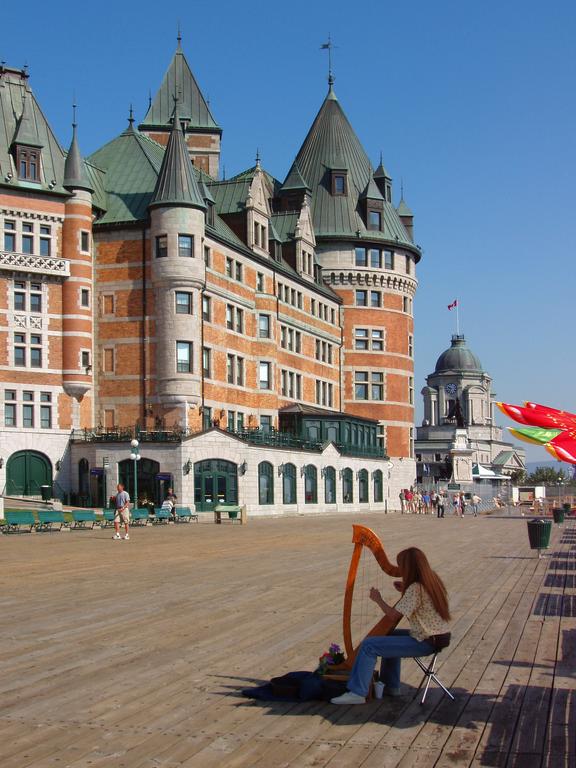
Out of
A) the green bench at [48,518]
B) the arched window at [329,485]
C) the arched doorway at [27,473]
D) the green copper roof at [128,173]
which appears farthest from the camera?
the arched window at [329,485]

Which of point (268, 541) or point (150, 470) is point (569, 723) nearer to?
→ point (268, 541)

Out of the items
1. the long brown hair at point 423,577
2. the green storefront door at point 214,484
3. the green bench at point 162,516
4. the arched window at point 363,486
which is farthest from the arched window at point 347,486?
the long brown hair at point 423,577

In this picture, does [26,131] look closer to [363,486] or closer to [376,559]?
[363,486]

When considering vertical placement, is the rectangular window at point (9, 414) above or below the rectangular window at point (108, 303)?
below

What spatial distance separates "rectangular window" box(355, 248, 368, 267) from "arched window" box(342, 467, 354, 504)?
63.2ft

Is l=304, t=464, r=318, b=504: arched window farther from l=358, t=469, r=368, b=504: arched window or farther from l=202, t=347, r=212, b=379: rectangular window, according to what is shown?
l=202, t=347, r=212, b=379: rectangular window

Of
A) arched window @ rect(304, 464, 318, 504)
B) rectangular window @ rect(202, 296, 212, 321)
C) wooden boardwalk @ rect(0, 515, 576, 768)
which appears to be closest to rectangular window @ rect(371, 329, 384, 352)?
arched window @ rect(304, 464, 318, 504)

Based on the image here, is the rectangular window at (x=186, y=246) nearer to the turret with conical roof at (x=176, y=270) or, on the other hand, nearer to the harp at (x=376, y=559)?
the turret with conical roof at (x=176, y=270)

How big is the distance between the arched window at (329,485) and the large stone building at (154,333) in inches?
9.4

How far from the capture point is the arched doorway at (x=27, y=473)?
56.0 metres

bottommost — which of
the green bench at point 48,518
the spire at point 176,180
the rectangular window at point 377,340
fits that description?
the green bench at point 48,518

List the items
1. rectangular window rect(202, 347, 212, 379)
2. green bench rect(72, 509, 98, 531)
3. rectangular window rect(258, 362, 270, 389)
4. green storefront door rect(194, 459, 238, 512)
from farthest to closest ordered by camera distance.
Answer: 1. rectangular window rect(258, 362, 270, 389)
2. rectangular window rect(202, 347, 212, 379)
3. green storefront door rect(194, 459, 238, 512)
4. green bench rect(72, 509, 98, 531)

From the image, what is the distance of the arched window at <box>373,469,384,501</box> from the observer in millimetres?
82300

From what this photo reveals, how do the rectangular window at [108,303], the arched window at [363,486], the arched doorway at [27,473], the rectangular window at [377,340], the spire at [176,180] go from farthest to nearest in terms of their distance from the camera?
the rectangular window at [377,340], the arched window at [363,486], the rectangular window at [108,303], the spire at [176,180], the arched doorway at [27,473]
